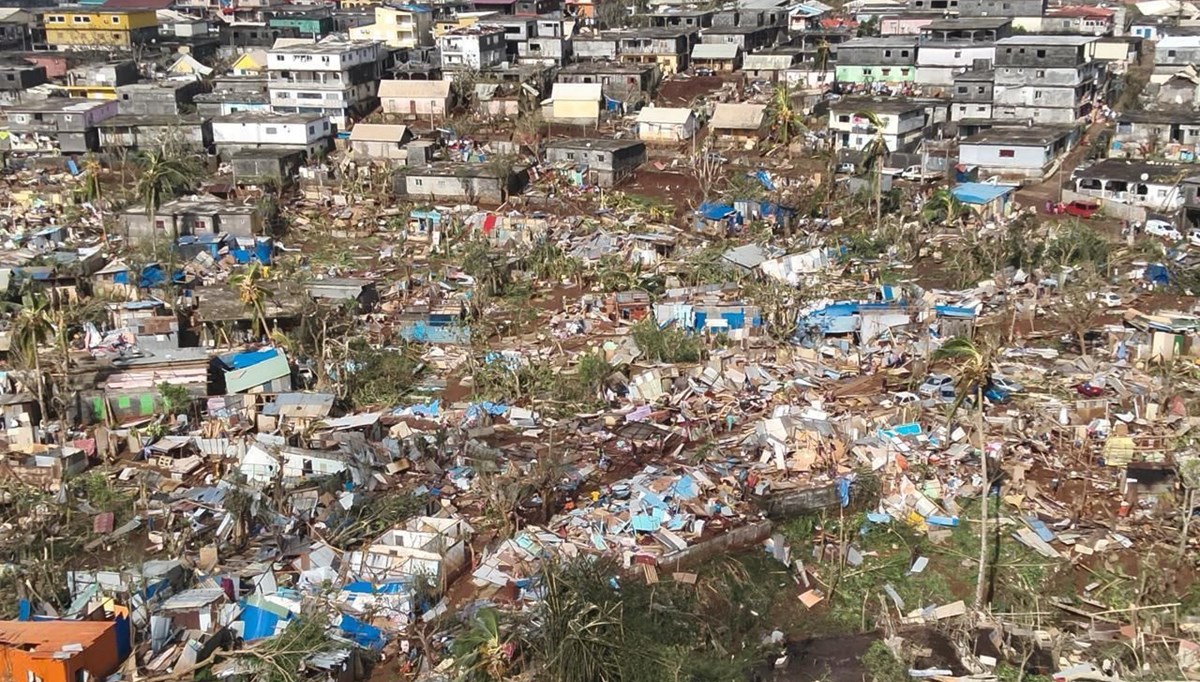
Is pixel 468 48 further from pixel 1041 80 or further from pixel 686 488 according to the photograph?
pixel 686 488

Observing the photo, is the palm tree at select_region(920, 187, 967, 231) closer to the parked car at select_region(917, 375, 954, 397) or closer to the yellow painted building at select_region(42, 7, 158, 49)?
the parked car at select_region(917, 375, 954, 397)

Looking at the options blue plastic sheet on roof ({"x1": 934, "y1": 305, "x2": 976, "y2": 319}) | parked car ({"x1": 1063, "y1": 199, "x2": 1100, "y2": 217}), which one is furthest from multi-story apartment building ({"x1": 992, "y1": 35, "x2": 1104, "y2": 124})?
blue plastic sheet on roof ({"x1": 934, "y1": 305, "x2": 976, "y2": 319})

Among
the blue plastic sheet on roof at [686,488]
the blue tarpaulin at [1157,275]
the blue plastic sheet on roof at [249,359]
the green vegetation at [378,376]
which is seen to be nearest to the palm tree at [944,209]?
the blue tarpaulin at [1157,275]

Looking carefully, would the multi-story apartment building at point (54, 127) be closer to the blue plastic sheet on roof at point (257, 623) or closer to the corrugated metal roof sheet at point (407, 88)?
the corrugated metal roof sheet at point (407, 88)

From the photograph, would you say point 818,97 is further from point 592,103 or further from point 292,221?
point 292,221

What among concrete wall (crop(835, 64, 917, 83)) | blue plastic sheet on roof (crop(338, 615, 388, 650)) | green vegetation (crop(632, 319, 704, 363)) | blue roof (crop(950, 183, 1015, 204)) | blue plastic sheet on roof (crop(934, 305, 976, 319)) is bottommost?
blue plastic sheet on roof (crop(338, 615, 388, 650))

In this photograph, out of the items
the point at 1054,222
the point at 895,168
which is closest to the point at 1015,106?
the point at 895,168
